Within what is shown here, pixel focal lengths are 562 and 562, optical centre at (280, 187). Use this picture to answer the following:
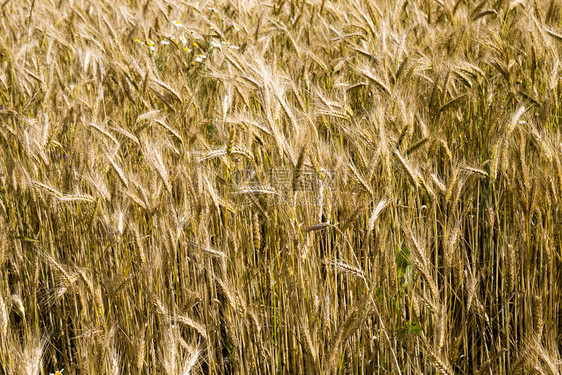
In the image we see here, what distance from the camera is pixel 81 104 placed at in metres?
2.46

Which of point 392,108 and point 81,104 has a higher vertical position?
point 81,104

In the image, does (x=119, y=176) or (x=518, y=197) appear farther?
(x=119, y=176)

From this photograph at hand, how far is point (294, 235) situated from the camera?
153 cm

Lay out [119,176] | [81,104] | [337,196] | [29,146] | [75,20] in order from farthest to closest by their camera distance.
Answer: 1. [75,20]
2. [81,104]
3. [29,146]
4. [119,176]
5. [337,196]

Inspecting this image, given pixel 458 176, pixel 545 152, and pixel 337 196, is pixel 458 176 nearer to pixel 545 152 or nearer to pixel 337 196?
pixel 545 152

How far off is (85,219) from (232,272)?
1.97 ft

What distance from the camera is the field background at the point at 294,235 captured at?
152cm

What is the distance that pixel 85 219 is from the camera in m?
1.98

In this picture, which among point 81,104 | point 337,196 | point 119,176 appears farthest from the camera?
point 81,104

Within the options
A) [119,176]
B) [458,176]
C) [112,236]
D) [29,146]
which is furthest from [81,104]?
[458,176]

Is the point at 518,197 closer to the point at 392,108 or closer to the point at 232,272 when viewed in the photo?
the point at 392,108

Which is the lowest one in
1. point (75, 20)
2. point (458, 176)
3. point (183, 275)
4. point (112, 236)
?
point (183, 275)

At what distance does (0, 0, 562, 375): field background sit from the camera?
152 cm

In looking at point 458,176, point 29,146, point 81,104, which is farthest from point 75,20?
point 458,176
